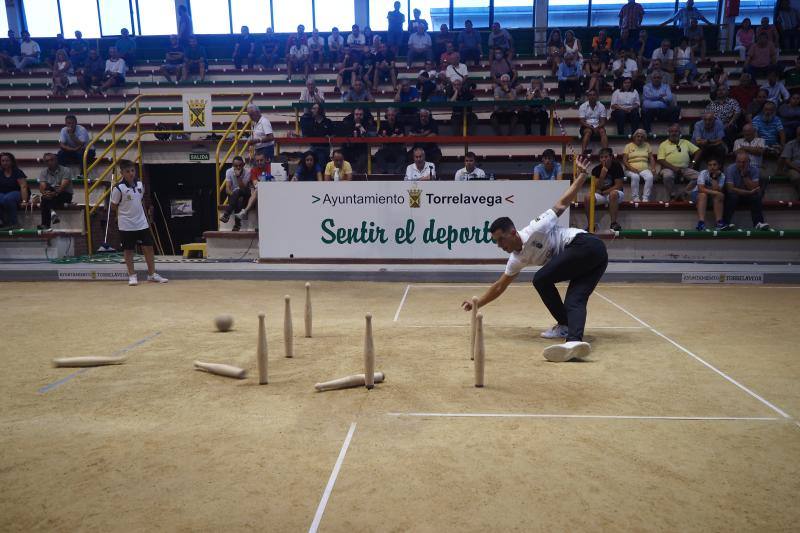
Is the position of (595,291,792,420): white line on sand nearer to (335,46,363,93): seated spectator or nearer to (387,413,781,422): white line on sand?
(387,413,781,422): white line on sand

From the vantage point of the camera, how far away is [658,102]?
635 inches

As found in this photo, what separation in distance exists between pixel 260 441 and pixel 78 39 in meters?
25.8

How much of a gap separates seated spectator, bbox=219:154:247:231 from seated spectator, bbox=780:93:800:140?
43.0 feet

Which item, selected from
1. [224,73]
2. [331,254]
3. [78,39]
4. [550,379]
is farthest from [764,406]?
[78,39]

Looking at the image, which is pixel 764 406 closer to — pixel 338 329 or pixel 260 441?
pixel 260 441

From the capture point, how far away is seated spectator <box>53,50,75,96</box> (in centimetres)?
2117

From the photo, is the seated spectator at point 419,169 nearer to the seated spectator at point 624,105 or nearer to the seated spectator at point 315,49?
the seated spectator at point 624,105

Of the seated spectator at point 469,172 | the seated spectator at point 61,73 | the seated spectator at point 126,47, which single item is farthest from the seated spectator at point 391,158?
the seated spectator at point 126,47

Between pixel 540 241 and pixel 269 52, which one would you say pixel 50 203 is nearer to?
pixel 269 52

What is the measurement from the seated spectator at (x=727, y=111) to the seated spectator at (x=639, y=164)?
227 cm

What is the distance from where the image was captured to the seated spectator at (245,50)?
23.7 metres

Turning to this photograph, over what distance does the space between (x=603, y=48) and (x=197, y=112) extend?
13.7 m

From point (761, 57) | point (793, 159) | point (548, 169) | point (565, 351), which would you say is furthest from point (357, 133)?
point (761, 57)

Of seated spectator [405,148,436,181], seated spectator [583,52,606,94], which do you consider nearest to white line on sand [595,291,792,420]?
seated spectator [405,148,436,181]
